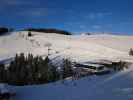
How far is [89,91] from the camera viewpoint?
34.3ft

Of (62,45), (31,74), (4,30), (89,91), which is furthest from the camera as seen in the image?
(4,30)

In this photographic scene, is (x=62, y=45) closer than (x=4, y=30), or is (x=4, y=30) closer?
(x=62, y=45)

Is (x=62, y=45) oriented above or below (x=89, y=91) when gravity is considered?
above

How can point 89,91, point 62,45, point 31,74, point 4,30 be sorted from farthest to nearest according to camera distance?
point 4,30, point 62,45, point 31,74, point 89,91

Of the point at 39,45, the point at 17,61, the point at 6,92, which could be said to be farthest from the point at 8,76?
the point at 39,45

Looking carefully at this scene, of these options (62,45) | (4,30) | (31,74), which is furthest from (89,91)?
(4,30)

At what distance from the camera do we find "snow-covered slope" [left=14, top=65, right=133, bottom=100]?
9.33 metres

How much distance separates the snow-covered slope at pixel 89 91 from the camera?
9.33 meters

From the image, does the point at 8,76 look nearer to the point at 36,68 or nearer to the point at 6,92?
the point at 36,68

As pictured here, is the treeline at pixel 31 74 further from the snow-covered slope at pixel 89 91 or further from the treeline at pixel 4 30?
the treeline at pixel 4 30

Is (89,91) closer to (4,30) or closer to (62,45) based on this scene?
(62,45)

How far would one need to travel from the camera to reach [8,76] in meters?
29.2

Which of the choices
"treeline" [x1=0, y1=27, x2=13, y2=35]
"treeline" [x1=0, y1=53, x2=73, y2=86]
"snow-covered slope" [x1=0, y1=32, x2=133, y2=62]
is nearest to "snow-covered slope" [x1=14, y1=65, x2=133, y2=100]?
"treeline" [x1=0, y1=53, x2=73, y2=86]

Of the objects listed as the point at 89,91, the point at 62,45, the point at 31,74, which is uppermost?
the point at 62,45
